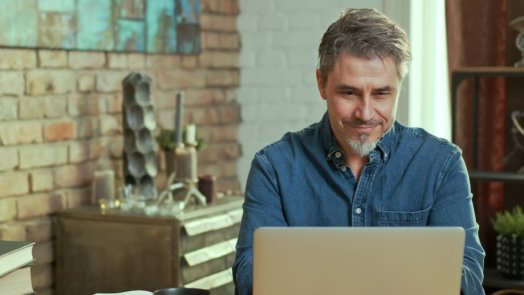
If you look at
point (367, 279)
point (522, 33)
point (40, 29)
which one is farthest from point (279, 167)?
point (522, 33)

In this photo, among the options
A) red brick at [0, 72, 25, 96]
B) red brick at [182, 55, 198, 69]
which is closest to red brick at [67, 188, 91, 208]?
red brick at [0, 72, 25, 96]

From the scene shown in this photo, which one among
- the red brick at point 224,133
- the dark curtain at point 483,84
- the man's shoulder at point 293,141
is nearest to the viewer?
the man's shoulder at point 293,141

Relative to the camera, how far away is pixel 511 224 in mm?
3559

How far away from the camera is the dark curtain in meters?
3.74

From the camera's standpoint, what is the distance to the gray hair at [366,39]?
194 centimetres

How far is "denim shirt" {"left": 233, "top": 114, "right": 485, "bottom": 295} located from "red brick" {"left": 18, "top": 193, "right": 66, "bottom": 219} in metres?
1.35

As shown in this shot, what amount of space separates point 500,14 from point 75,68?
1618 millimetres

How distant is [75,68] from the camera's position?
11.1ft

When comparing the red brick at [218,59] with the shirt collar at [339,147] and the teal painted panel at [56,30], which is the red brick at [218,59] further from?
the shirt collar at [339,147]

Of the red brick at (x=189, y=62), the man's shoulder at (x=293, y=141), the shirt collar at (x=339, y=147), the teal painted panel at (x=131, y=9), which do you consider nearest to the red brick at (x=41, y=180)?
the teal painted panel at (x=131, y=9)

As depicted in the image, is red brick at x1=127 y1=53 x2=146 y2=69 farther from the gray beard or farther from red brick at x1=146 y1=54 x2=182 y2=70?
the gray beard

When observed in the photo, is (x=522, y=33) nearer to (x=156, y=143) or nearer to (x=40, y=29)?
(x=156, y=143)

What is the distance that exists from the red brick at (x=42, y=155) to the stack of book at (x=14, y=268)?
1197 millimetres

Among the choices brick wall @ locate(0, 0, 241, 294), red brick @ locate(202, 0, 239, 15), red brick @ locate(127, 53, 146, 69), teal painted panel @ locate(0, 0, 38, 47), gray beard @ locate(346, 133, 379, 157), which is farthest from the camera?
red brick @ locate(202, 0, 239, 15)
